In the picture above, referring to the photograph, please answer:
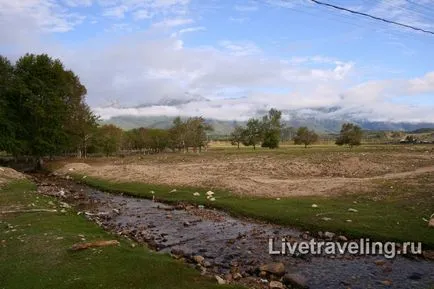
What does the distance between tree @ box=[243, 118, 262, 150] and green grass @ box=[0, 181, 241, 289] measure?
12535cm

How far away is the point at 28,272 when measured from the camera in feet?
56.6

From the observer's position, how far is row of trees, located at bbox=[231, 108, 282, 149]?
461 ft

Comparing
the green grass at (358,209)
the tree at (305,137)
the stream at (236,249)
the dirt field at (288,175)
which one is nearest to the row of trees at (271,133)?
the tree at (305,137)

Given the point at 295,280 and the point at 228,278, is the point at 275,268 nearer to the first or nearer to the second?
the point at 295,280

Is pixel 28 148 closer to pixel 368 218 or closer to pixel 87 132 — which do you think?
pixel 87 132

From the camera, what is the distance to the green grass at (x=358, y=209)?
2469cm

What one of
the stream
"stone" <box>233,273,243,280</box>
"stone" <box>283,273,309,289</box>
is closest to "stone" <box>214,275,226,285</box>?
the stream

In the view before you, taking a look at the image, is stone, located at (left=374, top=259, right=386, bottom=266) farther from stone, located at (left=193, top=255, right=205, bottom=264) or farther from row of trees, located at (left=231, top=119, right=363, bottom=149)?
row of trees, located at (left=231, top=119, right=363, bottom=149)

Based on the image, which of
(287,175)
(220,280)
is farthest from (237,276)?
(287,175)

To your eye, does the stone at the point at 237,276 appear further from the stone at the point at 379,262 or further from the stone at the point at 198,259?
the stone at the point at 379,262

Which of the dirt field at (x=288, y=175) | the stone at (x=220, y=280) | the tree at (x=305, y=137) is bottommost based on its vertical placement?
the stone at (x=220, y=280)

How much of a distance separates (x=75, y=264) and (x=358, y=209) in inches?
827

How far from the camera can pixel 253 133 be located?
5950 inches

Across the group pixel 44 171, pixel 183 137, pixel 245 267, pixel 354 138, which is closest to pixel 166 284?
pixel 245 267
